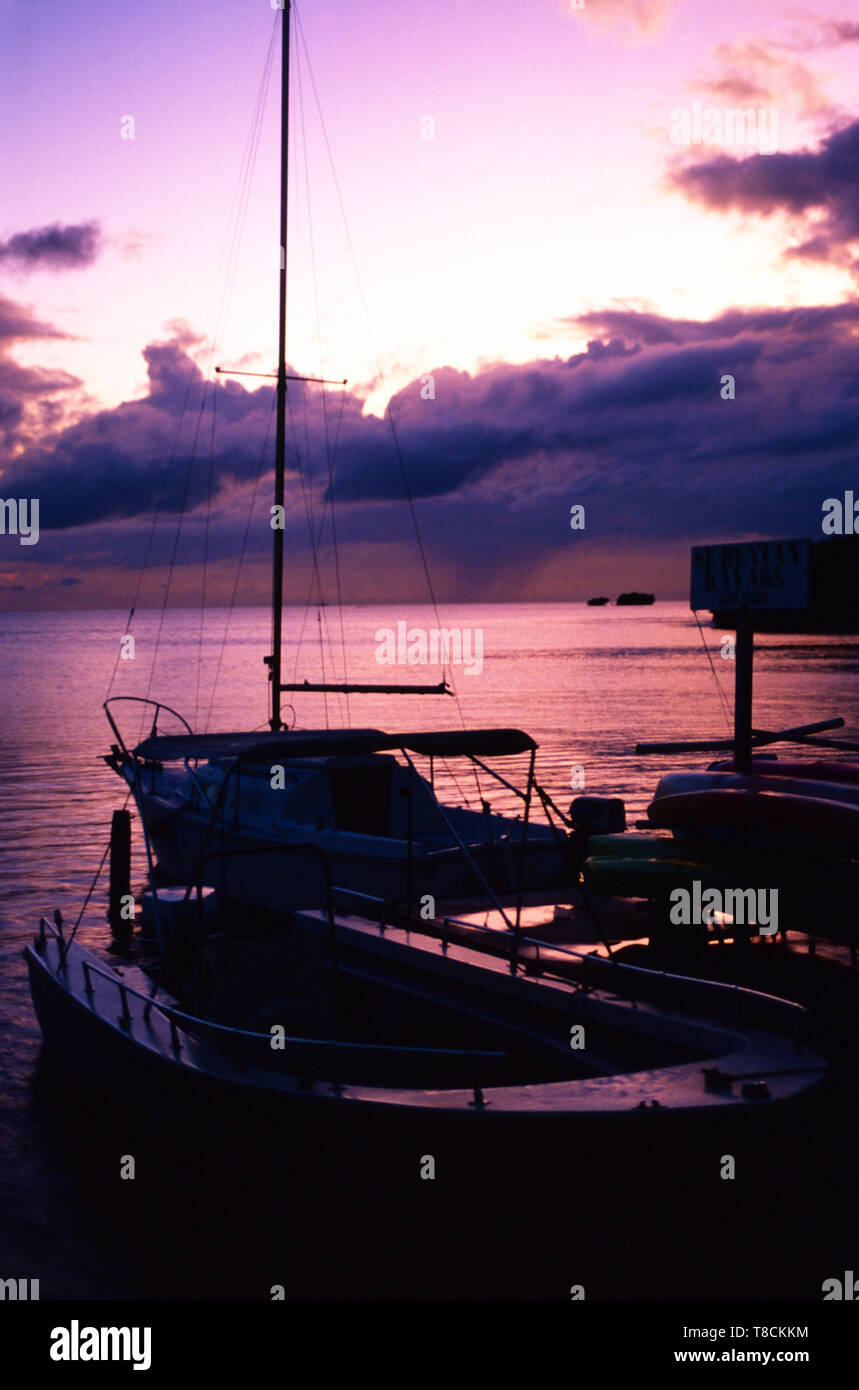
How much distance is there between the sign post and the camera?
1174cm

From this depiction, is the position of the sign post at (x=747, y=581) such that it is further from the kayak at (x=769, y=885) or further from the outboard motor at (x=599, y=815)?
the outboard motor at (x=599, y=815)

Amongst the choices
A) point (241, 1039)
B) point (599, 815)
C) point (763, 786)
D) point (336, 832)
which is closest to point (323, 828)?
point (336, 832)

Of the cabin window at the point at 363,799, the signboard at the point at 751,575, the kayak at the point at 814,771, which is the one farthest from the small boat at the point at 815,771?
the cabin window at the point at 363,799

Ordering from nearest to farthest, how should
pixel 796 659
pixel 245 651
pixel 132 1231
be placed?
1. pixel 132 1231
2. pixel 796 659
3. pixel 245 651

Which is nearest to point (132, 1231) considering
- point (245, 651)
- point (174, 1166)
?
point (174, 1166)

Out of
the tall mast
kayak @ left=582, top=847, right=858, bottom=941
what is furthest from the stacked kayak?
the tall mast

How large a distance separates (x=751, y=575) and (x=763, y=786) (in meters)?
2.83

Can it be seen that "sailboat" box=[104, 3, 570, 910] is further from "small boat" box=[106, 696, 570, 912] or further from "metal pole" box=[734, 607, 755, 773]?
"metal pole" box=[734, 607, 755, 773]

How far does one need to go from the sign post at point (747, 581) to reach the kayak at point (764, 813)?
1029 mm

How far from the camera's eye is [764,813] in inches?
495

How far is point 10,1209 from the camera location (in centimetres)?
879

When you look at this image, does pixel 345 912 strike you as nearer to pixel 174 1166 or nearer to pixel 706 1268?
pixel 174 1166

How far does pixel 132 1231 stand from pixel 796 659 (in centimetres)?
9002
